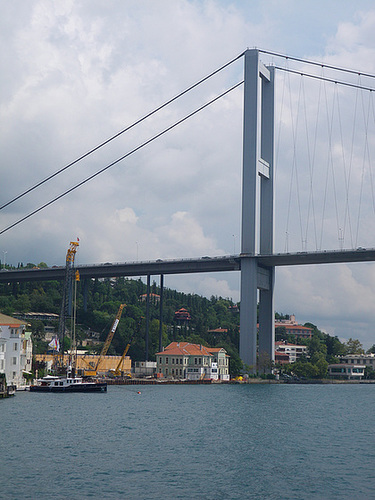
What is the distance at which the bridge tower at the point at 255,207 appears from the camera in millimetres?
87438

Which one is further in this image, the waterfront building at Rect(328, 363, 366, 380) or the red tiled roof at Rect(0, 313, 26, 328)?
the waterfront building at Rect(328, 363, 366, 380)

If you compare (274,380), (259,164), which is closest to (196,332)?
(274,380)

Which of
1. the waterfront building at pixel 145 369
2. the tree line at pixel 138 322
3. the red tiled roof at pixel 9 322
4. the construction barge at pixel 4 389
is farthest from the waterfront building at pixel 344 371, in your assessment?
the construction barge at pixel 4 389

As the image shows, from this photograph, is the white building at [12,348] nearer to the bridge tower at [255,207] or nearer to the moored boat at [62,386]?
the moored boat at [62,386]

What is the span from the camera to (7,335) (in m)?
62.3

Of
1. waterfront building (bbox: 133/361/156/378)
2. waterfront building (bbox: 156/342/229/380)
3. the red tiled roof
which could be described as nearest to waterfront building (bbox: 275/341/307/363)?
waterfront building (bbox: 133/361/156/378)

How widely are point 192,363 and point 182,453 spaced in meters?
76.9

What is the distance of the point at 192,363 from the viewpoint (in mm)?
104812

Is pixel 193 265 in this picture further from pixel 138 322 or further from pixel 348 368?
pixel 348 368

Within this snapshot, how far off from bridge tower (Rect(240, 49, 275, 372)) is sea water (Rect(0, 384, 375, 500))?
4115cm

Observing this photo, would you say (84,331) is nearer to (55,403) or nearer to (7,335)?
(7,335)

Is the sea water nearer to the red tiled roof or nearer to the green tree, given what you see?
the red tiled roof

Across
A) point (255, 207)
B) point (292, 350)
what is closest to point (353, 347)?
point (292, 350)

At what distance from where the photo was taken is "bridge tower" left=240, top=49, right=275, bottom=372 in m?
87.4
